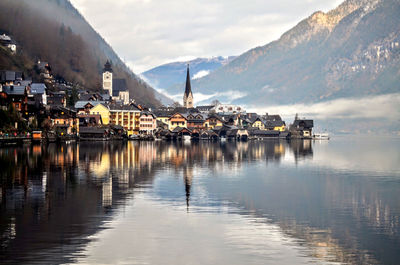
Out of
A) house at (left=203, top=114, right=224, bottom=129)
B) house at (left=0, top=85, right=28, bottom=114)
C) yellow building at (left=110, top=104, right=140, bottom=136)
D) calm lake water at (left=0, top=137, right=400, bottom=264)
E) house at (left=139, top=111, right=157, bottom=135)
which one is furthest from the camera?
house at (left=203, top=114, right=224, bottom=129)

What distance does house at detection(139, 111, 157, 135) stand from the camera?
164 m

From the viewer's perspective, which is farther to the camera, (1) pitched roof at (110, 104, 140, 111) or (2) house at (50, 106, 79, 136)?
(1) pitched roof at (110, 104, 140, 111)

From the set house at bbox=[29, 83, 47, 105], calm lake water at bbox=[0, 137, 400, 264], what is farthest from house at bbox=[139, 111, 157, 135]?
calm lake water at bbox=[0, 137, 400, 264]

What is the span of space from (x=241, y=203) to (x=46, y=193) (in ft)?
42.8

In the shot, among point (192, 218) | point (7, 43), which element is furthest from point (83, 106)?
point (192, 218)

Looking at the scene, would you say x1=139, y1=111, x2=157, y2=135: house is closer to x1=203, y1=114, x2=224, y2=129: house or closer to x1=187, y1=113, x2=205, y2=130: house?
x1=187, y1=113, x2=205, y2=130: house

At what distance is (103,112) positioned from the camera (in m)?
154

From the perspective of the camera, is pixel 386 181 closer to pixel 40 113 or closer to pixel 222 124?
pixel 40 113

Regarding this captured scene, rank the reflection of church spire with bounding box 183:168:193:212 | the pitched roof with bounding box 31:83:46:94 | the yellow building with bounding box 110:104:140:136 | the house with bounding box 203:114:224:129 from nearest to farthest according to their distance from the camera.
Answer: the reflection of church spire with bounding box 183:168:193:212 → the pitched roof with bounding box 31:83:46:94 → the yellow building with bounding box 110:104:140:136 → the house with bounding box 203:114:224:129

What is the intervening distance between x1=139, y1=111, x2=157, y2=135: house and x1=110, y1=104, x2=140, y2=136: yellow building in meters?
1.92

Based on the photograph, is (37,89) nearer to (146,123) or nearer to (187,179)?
(146,123)

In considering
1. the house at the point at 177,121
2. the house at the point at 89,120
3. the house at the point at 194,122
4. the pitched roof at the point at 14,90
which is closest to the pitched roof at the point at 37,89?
the house at the point at 89,120

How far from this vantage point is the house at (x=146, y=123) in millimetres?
164000

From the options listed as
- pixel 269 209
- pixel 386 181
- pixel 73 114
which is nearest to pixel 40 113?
pixel 73 114
